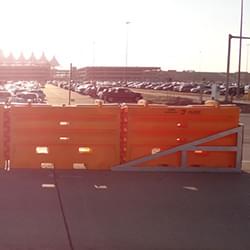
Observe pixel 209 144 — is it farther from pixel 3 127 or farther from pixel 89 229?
pixel 89 229

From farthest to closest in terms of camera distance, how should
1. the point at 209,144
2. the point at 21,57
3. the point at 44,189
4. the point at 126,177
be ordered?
1. the point at 21,57
2. the point at 209,144
3. the point at 126,177
4. the point at 44,189

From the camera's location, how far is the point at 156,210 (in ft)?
25.7

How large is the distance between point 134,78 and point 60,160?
17859 centimetres

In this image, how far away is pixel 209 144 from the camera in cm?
1115

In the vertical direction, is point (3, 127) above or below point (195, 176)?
above

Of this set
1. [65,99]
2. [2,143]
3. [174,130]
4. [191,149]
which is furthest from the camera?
[65,99]

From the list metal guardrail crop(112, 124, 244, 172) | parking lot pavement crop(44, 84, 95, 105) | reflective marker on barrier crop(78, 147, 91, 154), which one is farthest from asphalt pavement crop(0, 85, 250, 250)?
parking lot pavement crop(44, 84, 95, 105)

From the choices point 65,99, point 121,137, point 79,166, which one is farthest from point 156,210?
point 65,99

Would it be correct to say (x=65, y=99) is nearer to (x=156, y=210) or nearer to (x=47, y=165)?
(x=47, y=165)

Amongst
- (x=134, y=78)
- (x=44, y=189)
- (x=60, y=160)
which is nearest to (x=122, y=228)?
(x=44, y=189)

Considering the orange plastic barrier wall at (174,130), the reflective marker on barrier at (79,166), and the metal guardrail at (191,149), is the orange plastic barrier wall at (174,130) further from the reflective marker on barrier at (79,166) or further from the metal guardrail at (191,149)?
the reflective marker on barrier at (79,166)

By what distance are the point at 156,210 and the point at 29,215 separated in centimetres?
169

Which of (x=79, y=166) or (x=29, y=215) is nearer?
(x=29, y=215)

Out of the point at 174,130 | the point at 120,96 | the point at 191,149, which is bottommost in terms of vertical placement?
the point at 120,96
